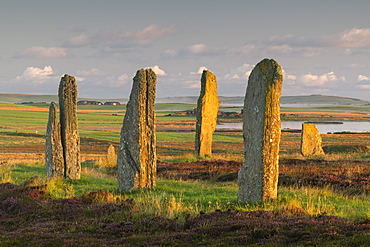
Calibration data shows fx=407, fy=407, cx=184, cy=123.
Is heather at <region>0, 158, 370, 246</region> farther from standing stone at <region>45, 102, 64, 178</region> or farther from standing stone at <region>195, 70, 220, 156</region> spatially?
standing stone at <region>195, 70, 220, 156</region>

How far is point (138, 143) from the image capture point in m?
16.6

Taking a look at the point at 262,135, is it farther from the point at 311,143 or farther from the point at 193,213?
the point at 311,143

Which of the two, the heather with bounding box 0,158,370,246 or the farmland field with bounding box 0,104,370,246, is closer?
the heather with bounding box 0,158,370,246

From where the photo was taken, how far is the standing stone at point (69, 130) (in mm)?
20281

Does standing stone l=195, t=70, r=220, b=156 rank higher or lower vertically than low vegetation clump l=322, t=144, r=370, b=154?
higher

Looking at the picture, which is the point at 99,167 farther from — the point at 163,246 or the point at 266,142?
the point at 163,246

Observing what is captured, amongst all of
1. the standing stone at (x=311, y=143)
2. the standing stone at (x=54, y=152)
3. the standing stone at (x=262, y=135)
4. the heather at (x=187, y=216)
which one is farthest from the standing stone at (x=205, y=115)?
the standing stone at (x=262, y=135)

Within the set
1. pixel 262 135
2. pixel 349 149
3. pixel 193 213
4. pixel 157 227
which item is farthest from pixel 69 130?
pixel 349 149

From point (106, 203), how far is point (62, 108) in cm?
858

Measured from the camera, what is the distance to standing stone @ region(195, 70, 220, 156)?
32.2 metres

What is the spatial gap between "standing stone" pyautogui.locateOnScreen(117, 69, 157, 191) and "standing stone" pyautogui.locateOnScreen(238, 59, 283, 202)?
15.3ft

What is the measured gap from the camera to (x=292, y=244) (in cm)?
800

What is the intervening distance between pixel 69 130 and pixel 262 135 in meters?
11.1

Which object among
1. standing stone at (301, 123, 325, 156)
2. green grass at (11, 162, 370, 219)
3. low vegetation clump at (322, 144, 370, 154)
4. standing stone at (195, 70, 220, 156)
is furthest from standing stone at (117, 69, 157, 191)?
low vegetation clump at (322, 144, 370, 154)
